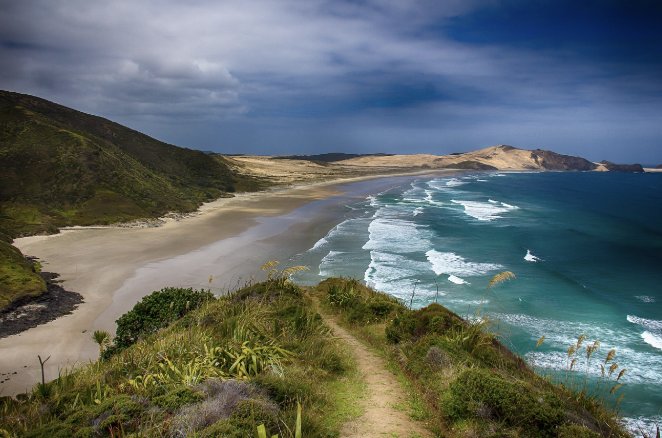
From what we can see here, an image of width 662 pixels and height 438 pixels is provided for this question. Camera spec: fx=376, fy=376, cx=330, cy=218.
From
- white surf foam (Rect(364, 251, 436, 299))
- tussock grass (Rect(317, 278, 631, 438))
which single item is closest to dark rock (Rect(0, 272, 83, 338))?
tussock grass (Rect(317, 278, 631, 438))

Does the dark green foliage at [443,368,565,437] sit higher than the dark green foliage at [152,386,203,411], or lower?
lower

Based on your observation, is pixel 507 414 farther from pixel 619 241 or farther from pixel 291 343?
pixel 619 241

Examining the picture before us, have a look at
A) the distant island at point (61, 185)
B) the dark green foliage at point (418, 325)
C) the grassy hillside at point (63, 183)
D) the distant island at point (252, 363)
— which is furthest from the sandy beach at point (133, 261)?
the dark green foliage at point (418, 325)

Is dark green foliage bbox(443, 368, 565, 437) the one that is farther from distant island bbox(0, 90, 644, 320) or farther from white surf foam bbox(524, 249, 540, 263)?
white surf foam bbox(524, 249, 540, 263)

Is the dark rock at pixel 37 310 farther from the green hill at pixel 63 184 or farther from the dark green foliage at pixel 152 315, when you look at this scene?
the green hill at pixel 63 184

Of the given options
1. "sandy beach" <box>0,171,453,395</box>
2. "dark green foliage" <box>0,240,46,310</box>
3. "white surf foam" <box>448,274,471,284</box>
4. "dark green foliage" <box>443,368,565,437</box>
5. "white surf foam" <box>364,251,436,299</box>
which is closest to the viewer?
"dark green foliage" <box>443,368,565,437</box>

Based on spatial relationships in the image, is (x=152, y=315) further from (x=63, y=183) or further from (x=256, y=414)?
(x=63, y=183)

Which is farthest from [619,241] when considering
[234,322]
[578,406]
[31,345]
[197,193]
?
[197,193]
